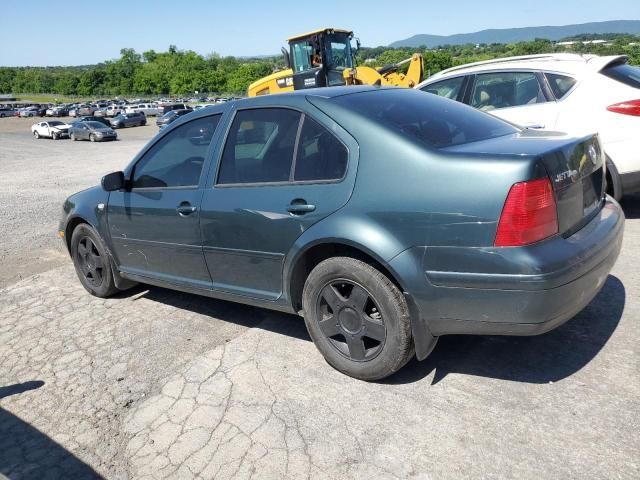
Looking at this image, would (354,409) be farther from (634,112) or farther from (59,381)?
(634,112)

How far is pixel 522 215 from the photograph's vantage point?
2525mm

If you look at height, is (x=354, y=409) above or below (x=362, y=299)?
below

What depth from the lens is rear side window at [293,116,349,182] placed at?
3087 millimetres

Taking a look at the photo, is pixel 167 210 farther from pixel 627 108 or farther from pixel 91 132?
pixel 91 132

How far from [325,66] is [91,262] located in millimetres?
12212

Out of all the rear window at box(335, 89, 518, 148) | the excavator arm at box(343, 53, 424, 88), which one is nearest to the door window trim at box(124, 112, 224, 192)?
the rear window at box(335, 89, 518, 148)

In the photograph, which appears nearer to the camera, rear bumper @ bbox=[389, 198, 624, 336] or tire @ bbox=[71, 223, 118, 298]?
rear bumper @ bbox=[389, 198, 624, 336]

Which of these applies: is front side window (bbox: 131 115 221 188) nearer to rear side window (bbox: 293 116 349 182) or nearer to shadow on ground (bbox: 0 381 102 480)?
rear side window (bbox: 293 116 349 182)

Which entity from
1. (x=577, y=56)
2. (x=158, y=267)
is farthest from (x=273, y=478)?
→ (x=577, y=56)

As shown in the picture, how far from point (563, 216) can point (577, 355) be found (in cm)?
97

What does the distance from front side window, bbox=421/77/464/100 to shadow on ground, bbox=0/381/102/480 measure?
552cm

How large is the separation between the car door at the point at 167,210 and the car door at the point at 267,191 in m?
0.17

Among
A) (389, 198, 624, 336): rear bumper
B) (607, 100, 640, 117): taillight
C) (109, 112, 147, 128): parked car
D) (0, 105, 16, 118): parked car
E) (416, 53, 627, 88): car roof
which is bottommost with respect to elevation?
(0, 105, 16, 118): parked car

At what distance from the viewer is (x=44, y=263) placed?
621 cm
